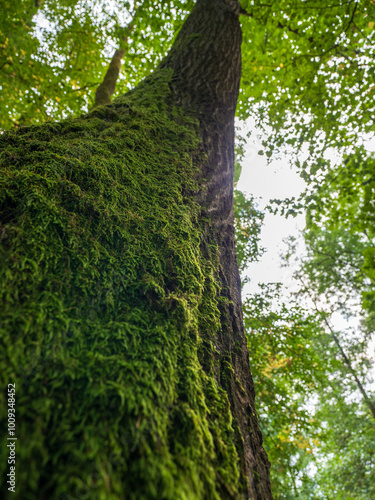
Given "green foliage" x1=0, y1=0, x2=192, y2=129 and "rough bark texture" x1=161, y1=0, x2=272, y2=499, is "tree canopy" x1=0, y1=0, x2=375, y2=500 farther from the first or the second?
"rough bark texture" x1=161, y1=0, x2=272, y2=499

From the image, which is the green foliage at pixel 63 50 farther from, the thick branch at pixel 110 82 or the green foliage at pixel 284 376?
the green foliage at pixel 284 376

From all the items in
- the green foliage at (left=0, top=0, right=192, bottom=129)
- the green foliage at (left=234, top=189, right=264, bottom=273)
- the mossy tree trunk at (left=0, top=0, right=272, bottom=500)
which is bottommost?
the mossy tree trunk at (left=0, top=0, right=272, bottom=500)

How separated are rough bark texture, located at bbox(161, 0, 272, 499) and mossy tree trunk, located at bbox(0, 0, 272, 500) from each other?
0.02 metres

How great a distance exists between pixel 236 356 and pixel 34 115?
23.0ft

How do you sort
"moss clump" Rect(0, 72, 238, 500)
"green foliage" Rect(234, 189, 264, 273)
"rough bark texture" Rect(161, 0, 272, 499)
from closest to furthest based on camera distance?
"moss clump" Rect(0, 72, 238, 500)
"rough bark texture" Rect(161, 0, 272, 499)
"green foliage" Rect(234, 189, 264, 273)

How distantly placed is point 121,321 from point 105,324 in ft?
0.19

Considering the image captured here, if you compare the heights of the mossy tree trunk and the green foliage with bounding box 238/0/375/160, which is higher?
the green foliage with bounding box 238/0/375/160

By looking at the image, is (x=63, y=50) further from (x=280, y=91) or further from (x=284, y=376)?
(x=284, y=376)

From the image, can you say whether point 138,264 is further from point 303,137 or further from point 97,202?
point 303,137

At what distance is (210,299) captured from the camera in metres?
1.23

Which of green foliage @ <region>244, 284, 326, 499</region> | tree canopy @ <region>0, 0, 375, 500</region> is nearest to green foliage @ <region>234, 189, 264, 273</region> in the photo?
tree canopy @ <region>0, 0, 375, 500</region>

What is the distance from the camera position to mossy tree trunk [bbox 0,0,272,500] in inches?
20.7

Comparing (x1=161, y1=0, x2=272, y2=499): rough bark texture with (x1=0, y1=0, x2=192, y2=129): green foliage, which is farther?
(x1=0, y1=0, x2=192, y2=129): green foliage

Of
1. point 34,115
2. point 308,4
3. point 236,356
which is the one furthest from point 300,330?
point 34,115
